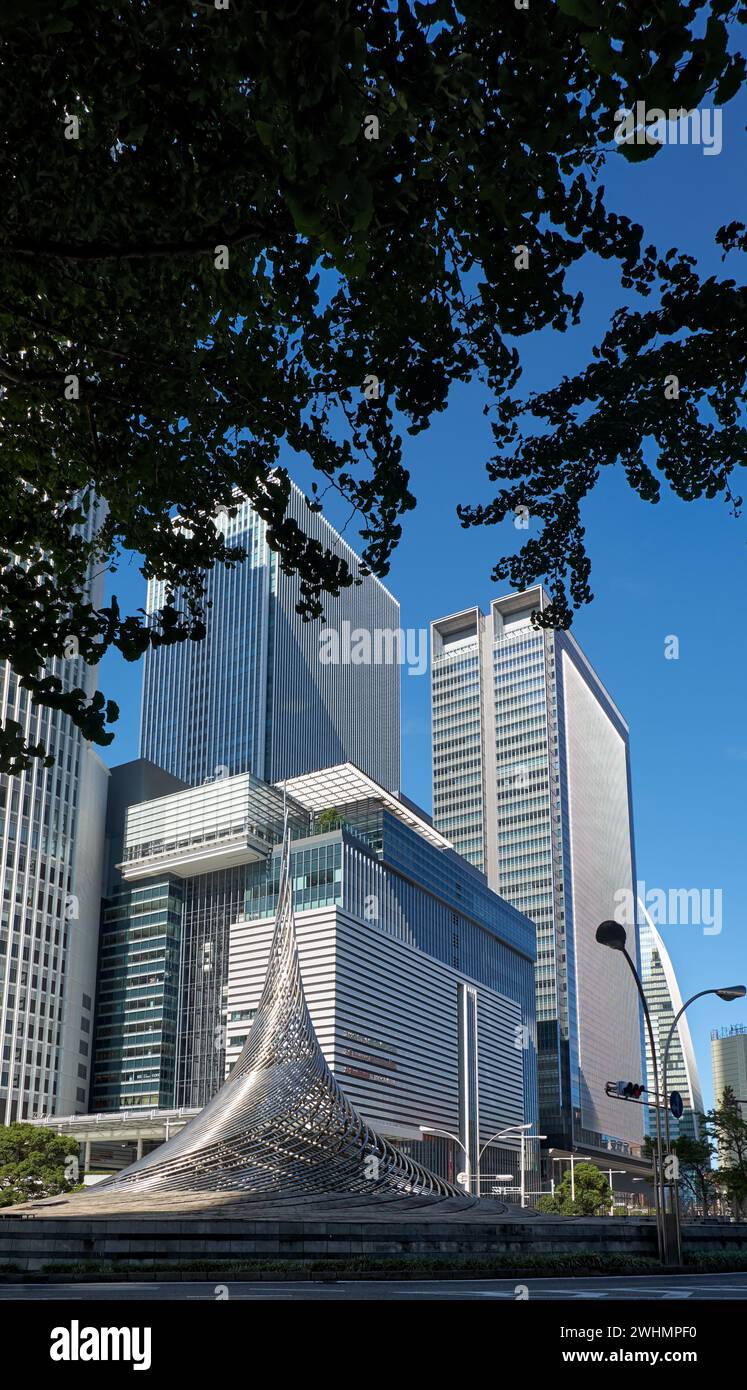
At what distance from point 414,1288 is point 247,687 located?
139294 mm

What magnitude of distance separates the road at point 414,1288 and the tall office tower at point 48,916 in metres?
75.4

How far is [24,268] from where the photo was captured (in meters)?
9.02

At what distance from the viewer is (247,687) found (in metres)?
154

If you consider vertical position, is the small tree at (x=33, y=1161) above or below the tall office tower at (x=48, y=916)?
below

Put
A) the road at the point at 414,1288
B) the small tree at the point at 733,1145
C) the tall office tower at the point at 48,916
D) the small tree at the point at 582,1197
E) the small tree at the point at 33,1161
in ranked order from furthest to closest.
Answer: the tall office tower at the point at 48,916
the small tree at the point at 582,1197
the small tree at the point at 33,1161
the small tree at the point at 733,1145
the road at the point at 414,1288

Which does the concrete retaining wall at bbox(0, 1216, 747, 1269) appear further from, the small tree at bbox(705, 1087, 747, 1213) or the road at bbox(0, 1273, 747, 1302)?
the small tree at bbox(705, 1087, 747, 1213)

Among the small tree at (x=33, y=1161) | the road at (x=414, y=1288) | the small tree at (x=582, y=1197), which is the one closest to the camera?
the road at (x=414, y=1288)

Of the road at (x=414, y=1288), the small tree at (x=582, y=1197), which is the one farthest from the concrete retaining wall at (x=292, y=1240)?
the small tree at (x=582, y=1197)

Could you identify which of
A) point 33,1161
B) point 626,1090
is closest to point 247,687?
point 33,1161

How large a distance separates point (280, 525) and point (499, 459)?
225cm

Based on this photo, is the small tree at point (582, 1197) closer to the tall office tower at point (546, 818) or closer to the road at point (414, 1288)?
the tall office tower at point (546, 818)

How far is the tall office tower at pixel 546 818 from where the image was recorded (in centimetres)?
15925

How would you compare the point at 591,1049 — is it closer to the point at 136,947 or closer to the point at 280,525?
the point at 136,947

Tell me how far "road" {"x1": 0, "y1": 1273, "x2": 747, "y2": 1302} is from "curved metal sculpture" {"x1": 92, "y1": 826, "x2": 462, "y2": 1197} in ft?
44.5
